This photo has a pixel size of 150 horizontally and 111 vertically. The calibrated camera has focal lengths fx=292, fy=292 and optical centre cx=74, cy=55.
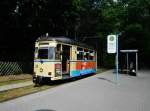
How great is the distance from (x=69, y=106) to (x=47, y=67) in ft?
28.0

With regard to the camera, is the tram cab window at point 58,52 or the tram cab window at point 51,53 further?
the tram cab window at point 58,52

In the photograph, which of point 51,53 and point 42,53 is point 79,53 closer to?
point 42,53

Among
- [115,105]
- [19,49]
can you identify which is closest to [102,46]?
[19,49]

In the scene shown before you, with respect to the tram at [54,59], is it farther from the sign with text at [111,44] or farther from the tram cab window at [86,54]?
the tram cab window at [86,54]

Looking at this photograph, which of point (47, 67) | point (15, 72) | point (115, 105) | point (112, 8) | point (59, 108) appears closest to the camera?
point (59, 108)

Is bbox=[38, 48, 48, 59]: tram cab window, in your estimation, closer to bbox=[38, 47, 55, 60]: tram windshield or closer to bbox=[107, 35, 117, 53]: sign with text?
bbox=[38, 47, 55, 60]: tram windshield

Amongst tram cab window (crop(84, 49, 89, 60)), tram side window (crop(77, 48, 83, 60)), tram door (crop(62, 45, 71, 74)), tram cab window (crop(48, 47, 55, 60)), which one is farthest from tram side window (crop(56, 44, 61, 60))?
tram cab window (crop(84, 49, 89, 60))

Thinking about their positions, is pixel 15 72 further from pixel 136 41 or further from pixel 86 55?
pixel 136 41

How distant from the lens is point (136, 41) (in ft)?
162

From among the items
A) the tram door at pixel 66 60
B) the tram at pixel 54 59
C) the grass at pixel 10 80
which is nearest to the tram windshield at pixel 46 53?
the tram at pixel 54 59

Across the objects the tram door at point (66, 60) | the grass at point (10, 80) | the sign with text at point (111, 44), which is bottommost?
the grass at point (10, 80)

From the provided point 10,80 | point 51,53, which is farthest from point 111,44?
point 10,80

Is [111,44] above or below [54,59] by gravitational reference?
above

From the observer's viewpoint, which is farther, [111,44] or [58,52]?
[58,52]
